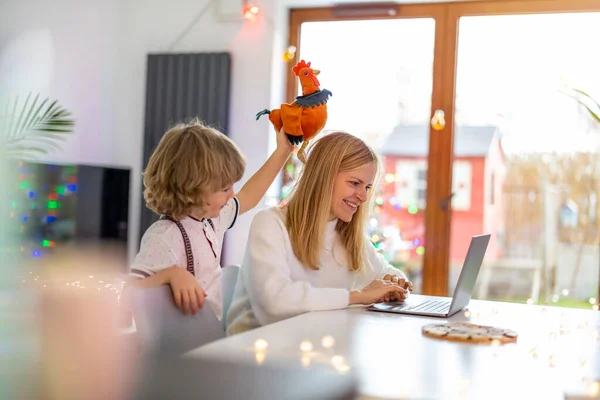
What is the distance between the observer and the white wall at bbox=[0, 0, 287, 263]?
169 inches

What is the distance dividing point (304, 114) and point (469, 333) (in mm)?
942

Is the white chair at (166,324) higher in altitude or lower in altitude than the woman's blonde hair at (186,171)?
lower

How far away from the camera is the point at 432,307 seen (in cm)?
208

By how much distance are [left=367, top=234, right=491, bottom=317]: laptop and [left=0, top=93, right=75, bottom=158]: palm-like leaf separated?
2.27 meters

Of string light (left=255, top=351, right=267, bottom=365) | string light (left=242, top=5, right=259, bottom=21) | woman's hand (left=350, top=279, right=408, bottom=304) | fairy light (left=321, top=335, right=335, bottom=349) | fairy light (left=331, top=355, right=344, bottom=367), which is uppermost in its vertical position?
string light (left=242, top=5, right=259, bottom=21)

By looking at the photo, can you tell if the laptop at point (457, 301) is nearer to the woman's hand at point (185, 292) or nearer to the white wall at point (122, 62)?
the woman's hand at point (185, 292)

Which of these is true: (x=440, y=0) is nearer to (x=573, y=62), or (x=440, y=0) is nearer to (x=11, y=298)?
(x=573, y=62)

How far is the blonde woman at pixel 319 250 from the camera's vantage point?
76.1 inches

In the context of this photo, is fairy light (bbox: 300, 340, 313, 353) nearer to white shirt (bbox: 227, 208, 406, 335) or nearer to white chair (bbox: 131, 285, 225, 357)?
white chair (bbox: 131, 285, 225, 357)

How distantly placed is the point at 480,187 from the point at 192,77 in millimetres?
1913

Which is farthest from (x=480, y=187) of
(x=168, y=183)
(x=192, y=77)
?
(x=168, y=183)

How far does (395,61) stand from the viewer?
4648 millimetres

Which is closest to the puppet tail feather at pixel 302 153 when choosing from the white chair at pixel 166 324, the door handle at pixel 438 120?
the white chair at pixel 166 324

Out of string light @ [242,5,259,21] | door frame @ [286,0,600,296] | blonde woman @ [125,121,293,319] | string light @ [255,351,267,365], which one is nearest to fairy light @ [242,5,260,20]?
string light @ [242,5,259,21]
